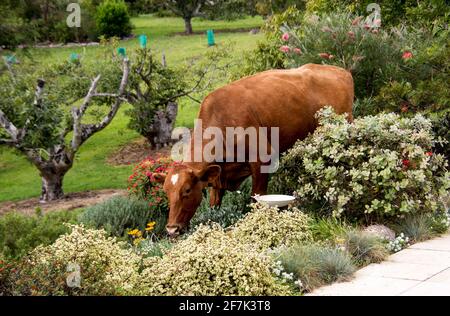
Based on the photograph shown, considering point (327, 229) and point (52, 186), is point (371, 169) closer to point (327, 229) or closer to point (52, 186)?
point (327, 229)

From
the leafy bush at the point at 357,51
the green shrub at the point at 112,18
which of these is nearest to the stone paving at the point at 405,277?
the leafy bush at the point at 357,51

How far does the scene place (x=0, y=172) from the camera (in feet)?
81.8

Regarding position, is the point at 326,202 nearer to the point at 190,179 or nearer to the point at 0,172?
the point at 190,179

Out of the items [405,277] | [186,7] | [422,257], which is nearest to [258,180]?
[422,257]

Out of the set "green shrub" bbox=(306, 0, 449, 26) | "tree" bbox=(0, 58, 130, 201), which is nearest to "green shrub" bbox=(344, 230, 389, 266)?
"green shrub" bbox=(306, 0, 449, 26)

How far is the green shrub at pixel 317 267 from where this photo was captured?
859 cm

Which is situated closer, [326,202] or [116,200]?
[326,202]

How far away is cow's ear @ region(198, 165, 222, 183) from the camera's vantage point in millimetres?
11164

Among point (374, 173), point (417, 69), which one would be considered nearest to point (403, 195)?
point (374, 173)

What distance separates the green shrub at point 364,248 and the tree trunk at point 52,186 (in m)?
11.6

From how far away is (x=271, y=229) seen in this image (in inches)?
396

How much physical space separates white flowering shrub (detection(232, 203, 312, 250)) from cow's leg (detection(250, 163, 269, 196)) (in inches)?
57.8

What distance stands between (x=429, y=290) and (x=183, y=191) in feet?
13.3
